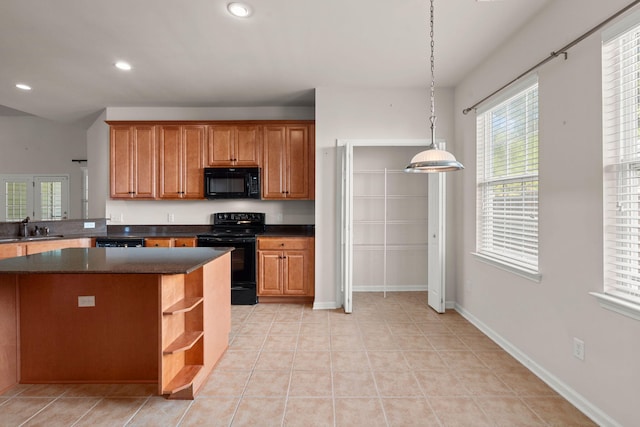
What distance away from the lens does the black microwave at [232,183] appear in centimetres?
428

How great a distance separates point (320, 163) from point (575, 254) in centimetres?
262

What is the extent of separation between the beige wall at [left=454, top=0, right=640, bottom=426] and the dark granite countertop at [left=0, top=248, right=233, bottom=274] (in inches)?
94.1

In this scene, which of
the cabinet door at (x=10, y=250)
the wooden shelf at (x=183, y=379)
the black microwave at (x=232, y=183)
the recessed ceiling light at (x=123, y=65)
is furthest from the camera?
the black microwave at (x=232, y=183)

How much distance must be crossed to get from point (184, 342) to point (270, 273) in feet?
6.59

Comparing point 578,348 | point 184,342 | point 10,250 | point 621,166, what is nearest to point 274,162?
point 184,342

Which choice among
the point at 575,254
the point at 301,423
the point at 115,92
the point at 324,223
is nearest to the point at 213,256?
the point at 301,423

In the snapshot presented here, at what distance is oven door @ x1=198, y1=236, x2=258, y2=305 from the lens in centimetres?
401

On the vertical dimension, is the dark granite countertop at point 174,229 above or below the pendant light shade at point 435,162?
below

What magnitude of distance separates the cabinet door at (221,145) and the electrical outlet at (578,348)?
3.97 meters

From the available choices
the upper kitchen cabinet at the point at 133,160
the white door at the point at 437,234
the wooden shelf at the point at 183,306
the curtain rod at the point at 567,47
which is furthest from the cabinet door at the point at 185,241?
the curtain rod at the point at 567,47

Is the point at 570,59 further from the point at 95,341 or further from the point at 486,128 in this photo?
the point at 95,341

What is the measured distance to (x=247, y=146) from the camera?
4336mm

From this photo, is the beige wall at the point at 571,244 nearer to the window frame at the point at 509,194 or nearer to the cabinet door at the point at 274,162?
the window frame at the point at 509,194

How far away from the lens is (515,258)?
2.73 m
